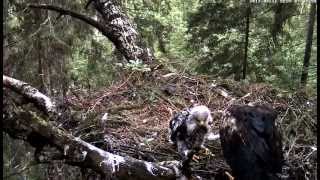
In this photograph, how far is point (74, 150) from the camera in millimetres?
3742

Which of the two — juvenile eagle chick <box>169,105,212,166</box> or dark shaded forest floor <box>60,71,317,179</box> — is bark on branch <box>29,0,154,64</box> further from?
juvenile eagle chick <box>169,105,212,166</box>

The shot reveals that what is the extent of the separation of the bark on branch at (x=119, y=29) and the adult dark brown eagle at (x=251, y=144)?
3366 millimetres

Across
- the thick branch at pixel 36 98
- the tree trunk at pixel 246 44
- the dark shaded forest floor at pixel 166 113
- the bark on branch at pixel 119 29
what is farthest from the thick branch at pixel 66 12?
the tree trunk at pixel 246 44

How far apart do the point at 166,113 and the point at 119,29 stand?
6.80 feet

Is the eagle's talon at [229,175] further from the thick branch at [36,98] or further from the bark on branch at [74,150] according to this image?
the thick branch at [36,98]

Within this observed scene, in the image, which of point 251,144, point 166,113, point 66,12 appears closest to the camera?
point 251,144

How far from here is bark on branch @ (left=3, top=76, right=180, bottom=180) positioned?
358 centimetres

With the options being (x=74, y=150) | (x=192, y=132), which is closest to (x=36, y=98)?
(x=74, y=150)

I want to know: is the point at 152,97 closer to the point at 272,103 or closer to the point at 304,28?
the point at 272,103

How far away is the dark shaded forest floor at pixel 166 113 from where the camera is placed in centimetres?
448

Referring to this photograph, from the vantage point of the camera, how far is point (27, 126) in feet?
11.8

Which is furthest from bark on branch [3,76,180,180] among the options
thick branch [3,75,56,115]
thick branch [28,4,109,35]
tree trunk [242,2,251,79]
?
tree trunk [242,2,251,79]

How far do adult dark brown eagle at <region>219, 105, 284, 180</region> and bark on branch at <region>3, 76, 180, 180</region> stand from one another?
496 millimetres

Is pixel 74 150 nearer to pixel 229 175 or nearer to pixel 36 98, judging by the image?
pixel 229 175
